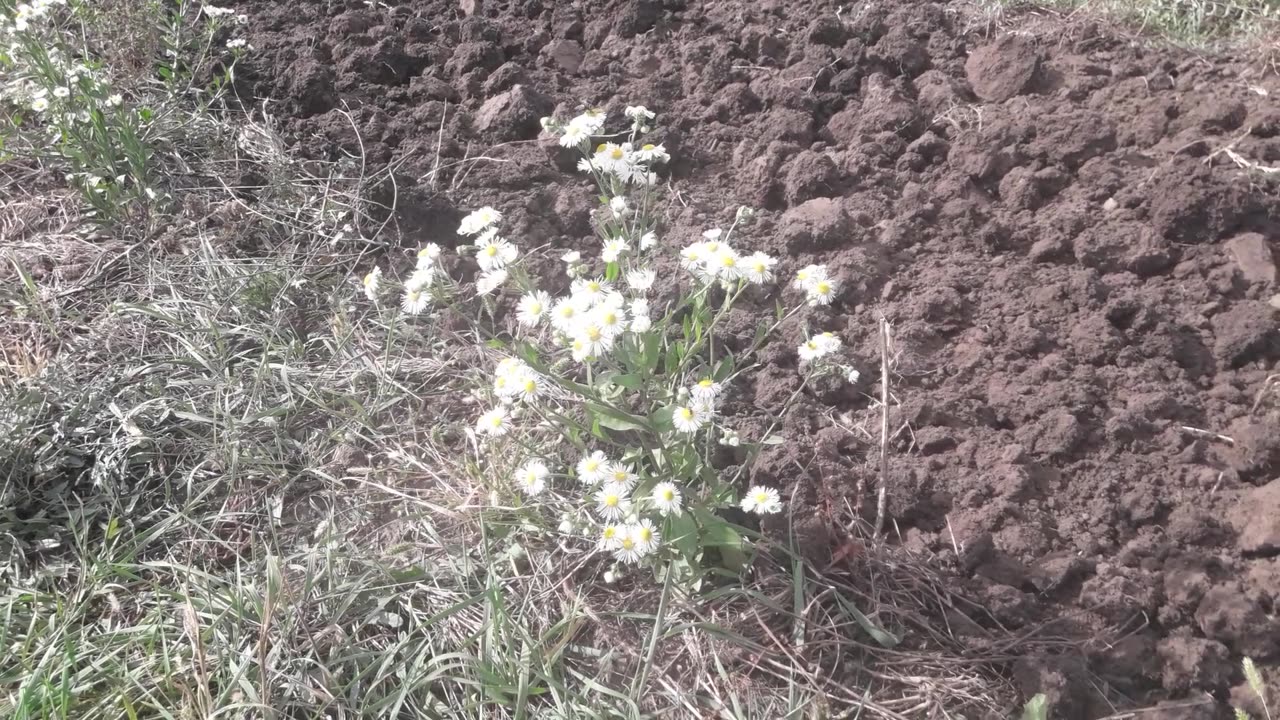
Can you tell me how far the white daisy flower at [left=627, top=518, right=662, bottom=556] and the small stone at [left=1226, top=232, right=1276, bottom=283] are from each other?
1724mm

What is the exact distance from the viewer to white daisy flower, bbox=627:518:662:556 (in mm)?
1758

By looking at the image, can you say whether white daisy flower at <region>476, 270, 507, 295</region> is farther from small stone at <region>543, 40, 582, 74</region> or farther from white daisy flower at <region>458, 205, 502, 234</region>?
small stone at <region>543, 40, 582, 74</region>

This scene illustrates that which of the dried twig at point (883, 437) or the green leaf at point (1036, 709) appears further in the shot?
the dried twig at point (883, 437)

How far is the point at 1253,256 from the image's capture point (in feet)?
7.69

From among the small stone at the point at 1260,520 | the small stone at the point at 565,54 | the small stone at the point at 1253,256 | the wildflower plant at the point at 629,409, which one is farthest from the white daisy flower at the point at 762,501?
the small stone at the point at 565,54

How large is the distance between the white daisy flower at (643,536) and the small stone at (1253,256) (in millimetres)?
1724

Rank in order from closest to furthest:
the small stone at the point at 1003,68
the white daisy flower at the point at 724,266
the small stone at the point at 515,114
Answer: the white daisy flower at the point at 724,266
the small stone at the point at 1003,68
the small stone at the point at 515,114

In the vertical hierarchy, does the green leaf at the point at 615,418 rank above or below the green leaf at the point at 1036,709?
above

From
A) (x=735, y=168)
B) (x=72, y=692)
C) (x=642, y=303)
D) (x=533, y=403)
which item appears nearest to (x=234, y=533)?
(x=72, y=692)

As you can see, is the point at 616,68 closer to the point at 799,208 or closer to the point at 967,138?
the point at 799,208

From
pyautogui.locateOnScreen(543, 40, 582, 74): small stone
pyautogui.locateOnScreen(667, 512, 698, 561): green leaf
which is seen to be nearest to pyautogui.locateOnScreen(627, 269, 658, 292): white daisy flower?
pyautogui.locateOnScreen(667, 512, 698, 561): green leaf

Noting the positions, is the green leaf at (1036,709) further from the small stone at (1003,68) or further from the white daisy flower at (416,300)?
the small stone at (1003,68)

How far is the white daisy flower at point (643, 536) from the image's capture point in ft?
5.77

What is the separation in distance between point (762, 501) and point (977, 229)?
1196mm
